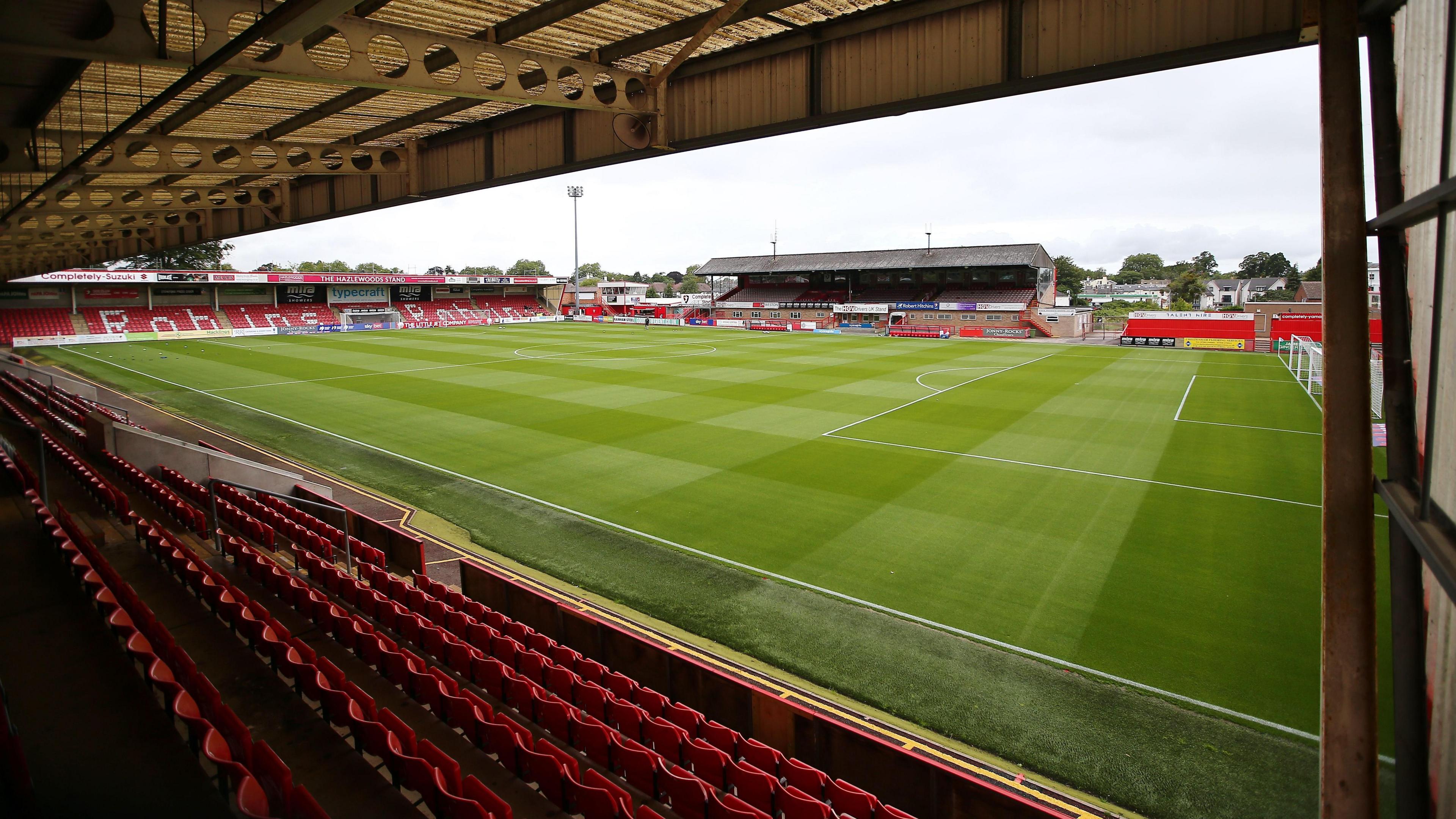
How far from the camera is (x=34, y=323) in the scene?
169ft

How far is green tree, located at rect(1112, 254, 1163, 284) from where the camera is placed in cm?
17675

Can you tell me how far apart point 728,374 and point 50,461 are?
957 inches

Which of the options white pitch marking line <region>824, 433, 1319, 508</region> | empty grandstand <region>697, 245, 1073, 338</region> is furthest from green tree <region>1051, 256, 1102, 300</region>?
white pitch marking line <region>824, 433, 1319, 508</region>

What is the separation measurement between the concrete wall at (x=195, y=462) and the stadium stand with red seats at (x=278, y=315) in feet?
180

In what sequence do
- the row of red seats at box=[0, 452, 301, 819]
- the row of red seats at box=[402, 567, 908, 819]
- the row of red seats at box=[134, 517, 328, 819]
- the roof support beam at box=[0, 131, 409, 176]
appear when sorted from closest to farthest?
the row of red seats at box=[134, 517, 328, 819] → the row of red seats at box=[0, 452, 301, 819] → the row of red seats at box=[402, 567, 908, 819] → the roof support beam at box=[0, 131, 409, 176]

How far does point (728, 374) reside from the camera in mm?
34531

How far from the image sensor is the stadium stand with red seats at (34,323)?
49.8 metres

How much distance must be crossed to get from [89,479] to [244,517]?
3152 mm

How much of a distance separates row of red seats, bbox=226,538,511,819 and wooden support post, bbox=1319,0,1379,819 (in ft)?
16.7

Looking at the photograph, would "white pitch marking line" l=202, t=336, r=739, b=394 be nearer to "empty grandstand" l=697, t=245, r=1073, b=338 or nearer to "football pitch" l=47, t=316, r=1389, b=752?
"football pitch" l=47, t=316, r=1389, b=752

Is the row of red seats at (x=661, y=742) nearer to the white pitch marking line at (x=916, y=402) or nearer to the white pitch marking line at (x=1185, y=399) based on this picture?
the white pitch marking line at (x=916, y=402)

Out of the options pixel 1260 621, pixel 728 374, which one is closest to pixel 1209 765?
pixel 1260 621

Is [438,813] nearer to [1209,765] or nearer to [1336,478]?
[1336,478]

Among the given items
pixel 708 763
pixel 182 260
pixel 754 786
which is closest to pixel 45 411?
pixel 708 763
